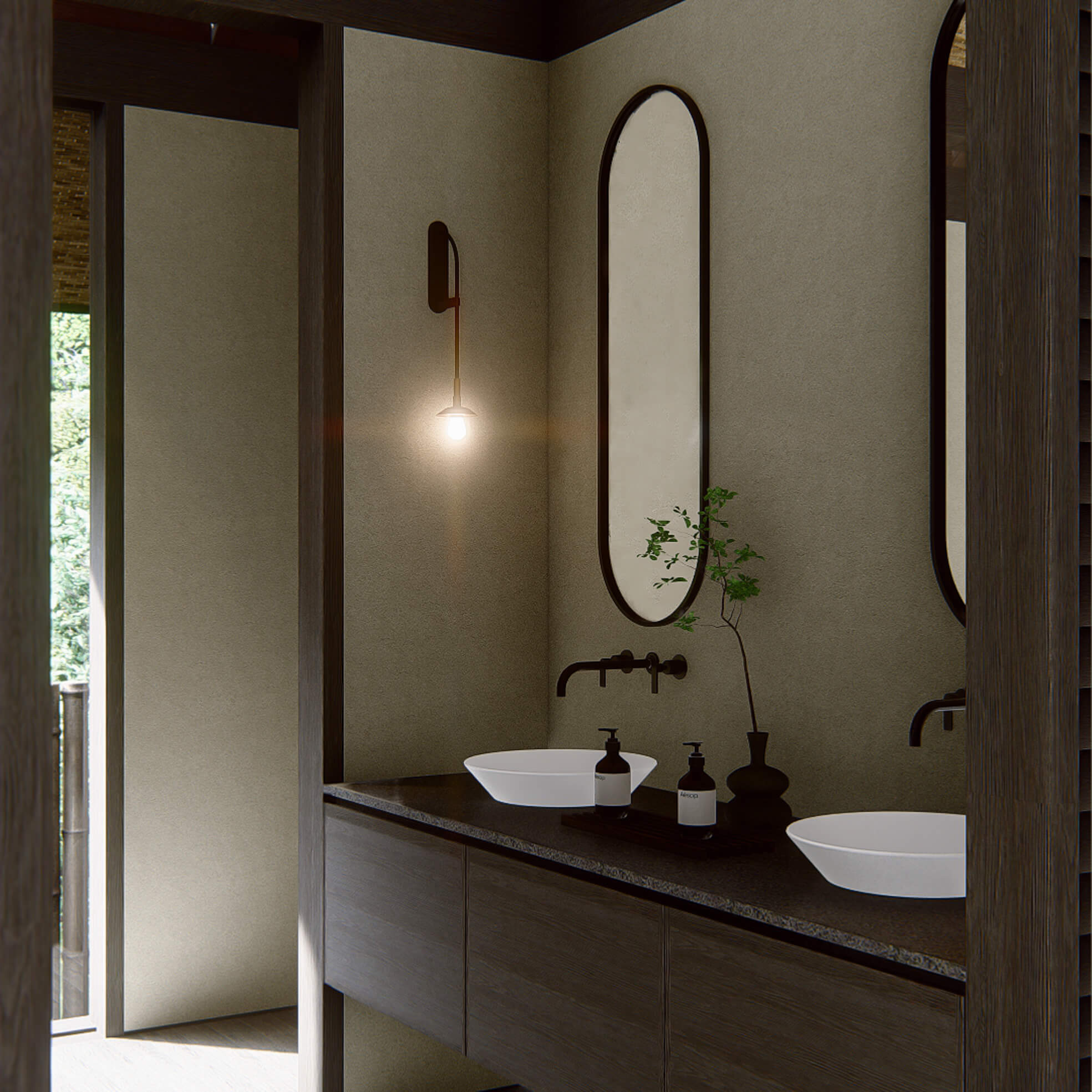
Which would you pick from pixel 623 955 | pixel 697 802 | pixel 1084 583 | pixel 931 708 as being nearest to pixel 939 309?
pixel 931 708

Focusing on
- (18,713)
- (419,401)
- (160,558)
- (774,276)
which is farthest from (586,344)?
(18,713)

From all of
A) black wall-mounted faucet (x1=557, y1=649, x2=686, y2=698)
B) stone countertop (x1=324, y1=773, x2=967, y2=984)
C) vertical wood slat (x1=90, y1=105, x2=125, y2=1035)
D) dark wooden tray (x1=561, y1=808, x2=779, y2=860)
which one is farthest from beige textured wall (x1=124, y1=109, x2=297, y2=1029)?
dark wooden tray (x1=561, y1=808, x2=779, y2=860)

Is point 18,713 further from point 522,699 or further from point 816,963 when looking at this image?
point 522,699

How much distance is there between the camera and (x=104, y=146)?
3.75 m

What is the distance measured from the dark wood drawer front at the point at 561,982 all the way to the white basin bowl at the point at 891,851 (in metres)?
0.30

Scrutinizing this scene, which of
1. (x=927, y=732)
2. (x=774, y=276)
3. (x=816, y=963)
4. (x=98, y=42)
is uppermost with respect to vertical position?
(x=98, y=42)

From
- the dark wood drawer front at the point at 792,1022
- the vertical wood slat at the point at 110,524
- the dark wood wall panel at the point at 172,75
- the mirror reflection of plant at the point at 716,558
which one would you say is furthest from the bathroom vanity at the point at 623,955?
the dark wood wall panel at the point at 172,75

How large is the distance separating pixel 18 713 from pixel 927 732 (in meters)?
2.10

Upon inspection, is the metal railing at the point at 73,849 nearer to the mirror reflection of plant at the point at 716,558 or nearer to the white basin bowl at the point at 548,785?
the white basin bowl at the point at 548,785

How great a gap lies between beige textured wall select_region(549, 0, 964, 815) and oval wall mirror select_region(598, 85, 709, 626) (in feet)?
0.13

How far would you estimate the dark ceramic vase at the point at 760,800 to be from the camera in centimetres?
239

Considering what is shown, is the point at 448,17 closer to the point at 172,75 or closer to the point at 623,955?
the point at 172,75

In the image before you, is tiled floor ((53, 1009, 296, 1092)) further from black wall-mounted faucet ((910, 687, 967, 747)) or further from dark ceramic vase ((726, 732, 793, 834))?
black wall-mounted faucet ((910, 687, 967, 747))

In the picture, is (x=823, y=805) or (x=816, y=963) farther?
(x=823, y=805)
